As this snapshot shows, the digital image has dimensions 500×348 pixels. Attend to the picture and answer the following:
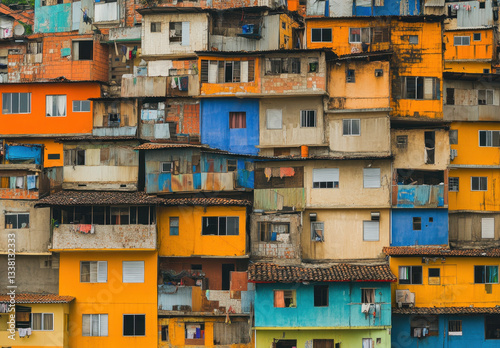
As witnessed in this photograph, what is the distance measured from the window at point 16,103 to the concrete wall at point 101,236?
10400mm

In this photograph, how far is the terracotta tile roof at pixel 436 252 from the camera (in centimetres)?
3997

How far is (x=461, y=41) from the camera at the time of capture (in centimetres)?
5362

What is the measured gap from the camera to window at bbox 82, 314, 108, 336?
132 ft

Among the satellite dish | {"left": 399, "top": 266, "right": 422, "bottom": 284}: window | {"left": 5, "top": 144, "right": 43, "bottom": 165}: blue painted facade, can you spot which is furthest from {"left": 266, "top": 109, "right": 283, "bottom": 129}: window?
the satellite dish

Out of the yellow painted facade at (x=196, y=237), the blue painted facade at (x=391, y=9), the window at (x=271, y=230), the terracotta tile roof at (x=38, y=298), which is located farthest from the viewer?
the blue painted facade at (x=391, y=9)

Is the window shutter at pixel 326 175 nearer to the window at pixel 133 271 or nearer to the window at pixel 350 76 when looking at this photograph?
the window at pixel 350 76

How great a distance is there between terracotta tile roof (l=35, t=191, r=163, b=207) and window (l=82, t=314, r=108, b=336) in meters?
5.43

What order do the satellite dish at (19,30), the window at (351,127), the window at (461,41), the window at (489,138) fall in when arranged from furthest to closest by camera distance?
1. the window at (461,41)
2. the satellite dish at (19,30)
3. the window at (489,138)
4. the window at (351,127)

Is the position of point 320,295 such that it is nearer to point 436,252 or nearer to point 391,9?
point 436,252

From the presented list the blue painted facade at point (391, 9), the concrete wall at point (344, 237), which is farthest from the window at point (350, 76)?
the concrete wall at point (344, 237)

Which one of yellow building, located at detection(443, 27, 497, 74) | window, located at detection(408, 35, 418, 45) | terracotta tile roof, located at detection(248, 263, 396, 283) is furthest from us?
yellow building, located at detection(443, 27, 497, 74)

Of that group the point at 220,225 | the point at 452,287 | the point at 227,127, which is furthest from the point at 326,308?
the point at 227,127

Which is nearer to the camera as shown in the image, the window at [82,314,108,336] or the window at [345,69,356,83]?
the window at [82,314,108,336]

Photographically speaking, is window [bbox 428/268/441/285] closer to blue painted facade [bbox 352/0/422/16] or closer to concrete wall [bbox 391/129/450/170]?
concrete wall [bbox 391/129/450/170]
